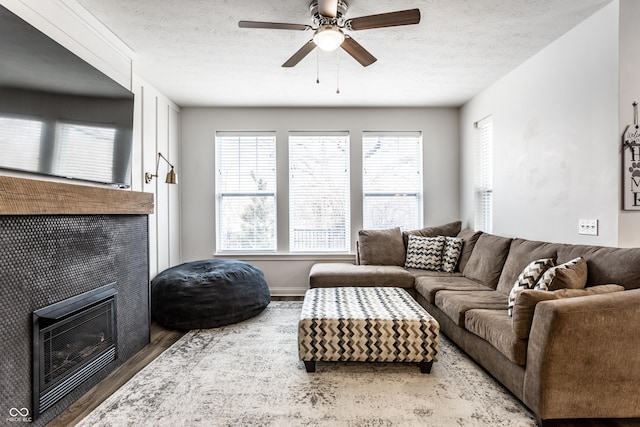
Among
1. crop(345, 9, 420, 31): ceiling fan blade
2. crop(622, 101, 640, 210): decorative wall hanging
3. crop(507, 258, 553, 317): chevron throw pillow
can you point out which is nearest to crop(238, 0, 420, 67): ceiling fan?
crop(345, 9, 420, 31): ceiling fan blade

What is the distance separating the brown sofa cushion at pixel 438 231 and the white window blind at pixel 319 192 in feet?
2.69

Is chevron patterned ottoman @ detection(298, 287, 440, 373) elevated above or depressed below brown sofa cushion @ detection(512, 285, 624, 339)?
below

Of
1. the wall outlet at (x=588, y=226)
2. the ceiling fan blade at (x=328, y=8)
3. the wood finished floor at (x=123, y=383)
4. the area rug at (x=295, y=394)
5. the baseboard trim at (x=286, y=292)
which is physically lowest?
the wood finished floor at (x=123, y=383)

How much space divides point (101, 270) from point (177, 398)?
101cm

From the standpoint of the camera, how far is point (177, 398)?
2.17 metres

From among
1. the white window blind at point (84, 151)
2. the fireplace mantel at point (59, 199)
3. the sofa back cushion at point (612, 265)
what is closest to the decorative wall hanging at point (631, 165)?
the sofa back cushion at point (612, 265)

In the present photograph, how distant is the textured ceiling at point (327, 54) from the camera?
2486 mm

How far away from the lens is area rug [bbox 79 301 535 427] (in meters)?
1.95

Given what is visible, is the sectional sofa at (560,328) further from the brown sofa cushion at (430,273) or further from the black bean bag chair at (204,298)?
Result: the black bean bag chair at (204,298)

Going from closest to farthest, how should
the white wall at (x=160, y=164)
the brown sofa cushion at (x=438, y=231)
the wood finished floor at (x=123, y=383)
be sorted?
the wood finished floor at (x=123, y=383) → the white wall at (x=160, y=164) → the brown sofa cushion at (x=438, y=231)

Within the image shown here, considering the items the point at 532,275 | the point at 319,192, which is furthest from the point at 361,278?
the point at 532,275

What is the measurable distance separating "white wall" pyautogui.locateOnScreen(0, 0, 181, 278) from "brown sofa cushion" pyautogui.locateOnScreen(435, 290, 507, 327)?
9.70ft

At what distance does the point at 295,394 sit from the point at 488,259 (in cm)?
231

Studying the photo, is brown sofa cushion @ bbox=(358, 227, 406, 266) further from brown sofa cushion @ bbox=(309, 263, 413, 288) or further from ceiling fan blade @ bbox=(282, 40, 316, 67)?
ceiling fan blade @ bbox=(282, 40, 316, 67)
